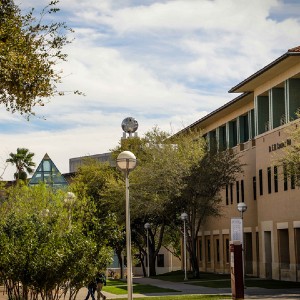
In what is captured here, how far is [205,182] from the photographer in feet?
202

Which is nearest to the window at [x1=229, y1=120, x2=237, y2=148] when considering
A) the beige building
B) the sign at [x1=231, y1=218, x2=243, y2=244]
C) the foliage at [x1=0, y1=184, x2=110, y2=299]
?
the beige building

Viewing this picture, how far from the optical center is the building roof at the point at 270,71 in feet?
168

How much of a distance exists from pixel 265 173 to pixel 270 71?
24.0 ft

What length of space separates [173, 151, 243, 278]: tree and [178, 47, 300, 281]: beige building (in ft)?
5.93

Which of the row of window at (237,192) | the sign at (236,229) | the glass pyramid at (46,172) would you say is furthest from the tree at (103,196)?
the row of window at (237,192)

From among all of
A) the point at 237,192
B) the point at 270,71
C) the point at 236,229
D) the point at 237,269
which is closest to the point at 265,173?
the point at 270,71

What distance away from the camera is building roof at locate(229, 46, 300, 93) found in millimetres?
51153

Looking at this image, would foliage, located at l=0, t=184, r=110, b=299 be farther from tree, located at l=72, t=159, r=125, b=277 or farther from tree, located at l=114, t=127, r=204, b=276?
tree, located at l=114, t=127, r=204, b=276

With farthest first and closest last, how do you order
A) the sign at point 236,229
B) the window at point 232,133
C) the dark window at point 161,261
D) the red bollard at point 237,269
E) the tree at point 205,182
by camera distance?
the dark window at point 161,261, the window at point 232,133, the tree at point 205,182, the sign at point 236,229, the red bollard at point 237,269

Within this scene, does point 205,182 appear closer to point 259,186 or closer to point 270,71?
point 259,186

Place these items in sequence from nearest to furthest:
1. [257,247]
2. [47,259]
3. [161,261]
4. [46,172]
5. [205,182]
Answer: [47,259], [205,182], [257,247], [46,172], [161,261]

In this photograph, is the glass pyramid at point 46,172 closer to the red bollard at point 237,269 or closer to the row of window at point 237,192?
the row of window at point 237,192

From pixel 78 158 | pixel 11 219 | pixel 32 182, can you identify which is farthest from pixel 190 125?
pixel 78 158

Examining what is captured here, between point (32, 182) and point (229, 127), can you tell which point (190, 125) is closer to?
point (229, 127)
